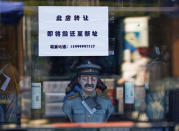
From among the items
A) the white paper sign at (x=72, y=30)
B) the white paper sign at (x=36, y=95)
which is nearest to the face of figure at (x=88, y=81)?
the white paper sign at (x=72, y=30)

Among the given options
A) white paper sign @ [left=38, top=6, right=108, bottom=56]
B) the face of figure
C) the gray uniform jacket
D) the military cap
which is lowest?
the gray uniform jacket

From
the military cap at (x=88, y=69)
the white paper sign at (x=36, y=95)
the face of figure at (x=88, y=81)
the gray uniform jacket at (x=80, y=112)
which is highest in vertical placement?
the military cap at (x=88, y=69)

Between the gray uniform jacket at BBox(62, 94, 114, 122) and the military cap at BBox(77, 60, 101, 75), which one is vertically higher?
the military cap at BBox(77, 60, 101, 75)

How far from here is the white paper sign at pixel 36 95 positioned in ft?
11.5

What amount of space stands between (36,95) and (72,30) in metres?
0.89

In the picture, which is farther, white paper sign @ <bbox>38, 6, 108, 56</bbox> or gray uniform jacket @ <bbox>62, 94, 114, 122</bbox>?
gray uniform jacket @ <bbox>62, 94, 114, 122</bbox>

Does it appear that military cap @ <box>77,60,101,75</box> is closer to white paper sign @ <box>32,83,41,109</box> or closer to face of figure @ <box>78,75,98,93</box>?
face of figure @ <box>78,75,98,93</box>

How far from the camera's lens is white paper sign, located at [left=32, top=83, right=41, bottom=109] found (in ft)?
11.5

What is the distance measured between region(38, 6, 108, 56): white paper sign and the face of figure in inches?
12.5

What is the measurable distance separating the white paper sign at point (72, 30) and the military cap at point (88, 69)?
7.2 inches

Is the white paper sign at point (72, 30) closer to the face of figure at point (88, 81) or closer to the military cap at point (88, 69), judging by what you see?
the military cap at point (88, 69)

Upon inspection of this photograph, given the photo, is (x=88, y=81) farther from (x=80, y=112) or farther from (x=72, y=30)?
(x=72, y=30)

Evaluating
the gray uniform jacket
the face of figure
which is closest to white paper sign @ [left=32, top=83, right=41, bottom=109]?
the gray uniform jacket

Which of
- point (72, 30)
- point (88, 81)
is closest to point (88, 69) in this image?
point (88, 81)
